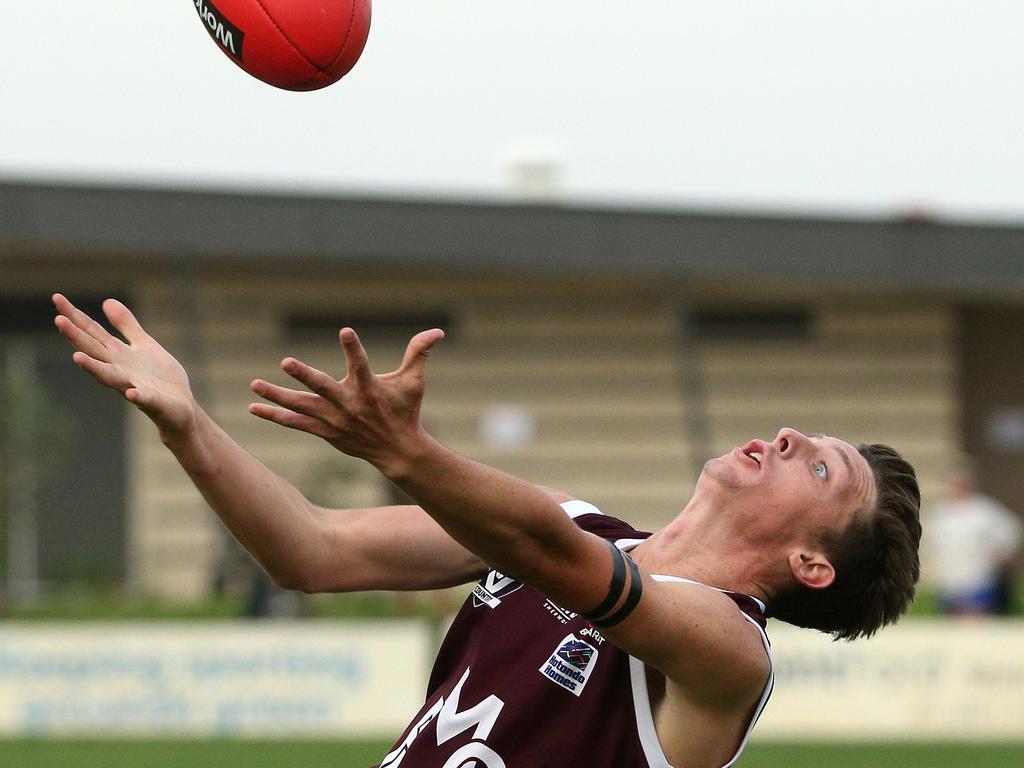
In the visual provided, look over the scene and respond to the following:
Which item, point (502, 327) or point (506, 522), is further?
point (502, 327)

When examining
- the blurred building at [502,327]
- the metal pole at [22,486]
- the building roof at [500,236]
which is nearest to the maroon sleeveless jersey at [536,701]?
the metal pole at [22,486]

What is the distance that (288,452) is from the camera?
20.7 meters

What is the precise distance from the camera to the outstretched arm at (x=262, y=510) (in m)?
3.35

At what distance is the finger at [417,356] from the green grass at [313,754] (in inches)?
339

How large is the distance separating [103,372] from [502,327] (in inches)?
729

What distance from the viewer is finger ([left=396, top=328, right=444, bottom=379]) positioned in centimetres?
275

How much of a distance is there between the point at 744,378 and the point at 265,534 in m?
19.0

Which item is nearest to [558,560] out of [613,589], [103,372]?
[613,589]

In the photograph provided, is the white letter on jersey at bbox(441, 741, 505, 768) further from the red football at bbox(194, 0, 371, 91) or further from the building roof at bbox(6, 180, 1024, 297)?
the building roof at bbox(6, 180, 1024, 297)

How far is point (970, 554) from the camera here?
1475 centimetres

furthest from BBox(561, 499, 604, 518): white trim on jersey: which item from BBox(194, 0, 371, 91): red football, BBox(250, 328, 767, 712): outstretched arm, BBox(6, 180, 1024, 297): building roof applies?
BBox(6, 180, 1024, 297): building roof

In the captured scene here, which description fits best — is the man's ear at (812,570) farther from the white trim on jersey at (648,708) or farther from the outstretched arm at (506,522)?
the outstretched arm at (506,522)

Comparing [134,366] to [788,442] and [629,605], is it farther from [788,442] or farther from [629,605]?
[788,442]

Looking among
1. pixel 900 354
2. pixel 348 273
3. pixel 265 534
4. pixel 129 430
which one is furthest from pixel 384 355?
pixel 265 534
